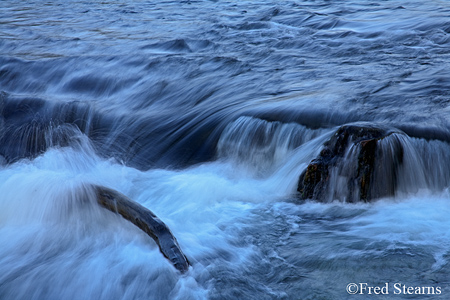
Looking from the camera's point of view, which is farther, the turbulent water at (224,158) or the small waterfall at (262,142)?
the small waterfall at (262,142)

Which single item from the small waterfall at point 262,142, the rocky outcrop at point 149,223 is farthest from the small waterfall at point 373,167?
the rocky outcrop at point 149,223

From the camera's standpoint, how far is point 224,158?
5.40m

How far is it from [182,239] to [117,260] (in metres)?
0.53

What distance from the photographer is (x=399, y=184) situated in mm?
4414

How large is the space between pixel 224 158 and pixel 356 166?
1.58 meters

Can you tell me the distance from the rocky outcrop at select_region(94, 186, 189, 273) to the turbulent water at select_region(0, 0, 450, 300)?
10 centimetres

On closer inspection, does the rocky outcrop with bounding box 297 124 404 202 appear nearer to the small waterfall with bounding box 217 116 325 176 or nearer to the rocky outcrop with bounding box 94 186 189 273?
the small waterfall with bounding box 217 116 325 176

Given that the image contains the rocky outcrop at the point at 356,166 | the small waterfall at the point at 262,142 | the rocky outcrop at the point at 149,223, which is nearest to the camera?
the rocky outcrop at the point at 149,223

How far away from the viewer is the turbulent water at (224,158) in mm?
3445

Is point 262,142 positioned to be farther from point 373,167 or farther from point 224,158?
point 373,167

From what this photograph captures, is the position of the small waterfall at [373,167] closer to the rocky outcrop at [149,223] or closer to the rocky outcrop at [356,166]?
the rocky outcrop at [356,166]

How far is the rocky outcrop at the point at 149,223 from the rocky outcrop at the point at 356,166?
158 centimetres

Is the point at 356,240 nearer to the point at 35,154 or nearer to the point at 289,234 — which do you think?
the point at 289,234

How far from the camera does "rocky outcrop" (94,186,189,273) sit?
11.1ft
